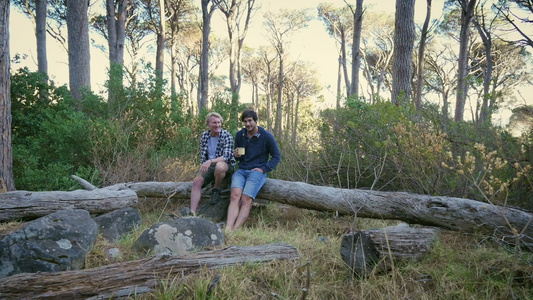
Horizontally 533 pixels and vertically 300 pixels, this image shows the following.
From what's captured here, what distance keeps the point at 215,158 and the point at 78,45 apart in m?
6.93

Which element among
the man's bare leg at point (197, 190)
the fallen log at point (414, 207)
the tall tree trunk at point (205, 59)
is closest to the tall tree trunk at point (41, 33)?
the tall tree trunk at point (205, 59)

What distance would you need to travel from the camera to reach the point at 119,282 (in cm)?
241

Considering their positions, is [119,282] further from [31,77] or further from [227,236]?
[31,77]

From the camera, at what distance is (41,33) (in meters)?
12.9

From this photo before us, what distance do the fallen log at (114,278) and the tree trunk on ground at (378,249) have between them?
67 centimetres

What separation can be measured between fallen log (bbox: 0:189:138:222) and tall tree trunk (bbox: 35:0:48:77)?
405 inches

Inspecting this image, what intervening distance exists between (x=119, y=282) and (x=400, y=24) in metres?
7.27

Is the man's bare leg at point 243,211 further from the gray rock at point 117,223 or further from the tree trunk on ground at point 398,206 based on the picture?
the gray rock at point 117,223

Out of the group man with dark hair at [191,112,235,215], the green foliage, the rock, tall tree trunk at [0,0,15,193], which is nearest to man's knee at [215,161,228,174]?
man with dark hair at [191,112,235,215]

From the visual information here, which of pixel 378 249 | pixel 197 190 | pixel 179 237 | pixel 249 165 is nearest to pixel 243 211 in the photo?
pixel 249 165

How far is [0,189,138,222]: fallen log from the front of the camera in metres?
4.01

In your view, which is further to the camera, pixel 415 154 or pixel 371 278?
pixel 415 154

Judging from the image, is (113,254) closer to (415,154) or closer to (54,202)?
(54,202)

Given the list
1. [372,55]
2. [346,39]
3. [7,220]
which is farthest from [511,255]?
[372,55]
